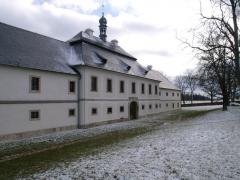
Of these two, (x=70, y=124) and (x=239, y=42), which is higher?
(x=239, y=42)

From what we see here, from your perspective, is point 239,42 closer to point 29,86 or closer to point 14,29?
point 29,86

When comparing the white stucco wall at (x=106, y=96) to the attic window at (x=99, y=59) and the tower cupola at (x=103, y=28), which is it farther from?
the tower cupola at (x=103, y=28)

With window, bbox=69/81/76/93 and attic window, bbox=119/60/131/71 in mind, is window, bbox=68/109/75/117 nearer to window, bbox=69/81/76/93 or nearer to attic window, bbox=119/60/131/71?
window, bbox=69/81/76/93

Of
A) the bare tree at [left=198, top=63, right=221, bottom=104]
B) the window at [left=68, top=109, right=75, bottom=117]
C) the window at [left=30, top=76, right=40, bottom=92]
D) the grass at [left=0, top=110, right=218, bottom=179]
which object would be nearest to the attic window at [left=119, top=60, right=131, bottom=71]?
the bare tree at [left=198, top=63, right=221, bottom=104]

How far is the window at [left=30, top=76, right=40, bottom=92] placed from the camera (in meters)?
16.5

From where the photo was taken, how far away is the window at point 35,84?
648 inches

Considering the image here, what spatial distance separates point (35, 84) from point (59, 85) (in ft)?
7.74

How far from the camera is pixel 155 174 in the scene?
7523mm

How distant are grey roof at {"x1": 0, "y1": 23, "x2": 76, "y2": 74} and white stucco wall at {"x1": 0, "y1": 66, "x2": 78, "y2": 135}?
582 millimetres

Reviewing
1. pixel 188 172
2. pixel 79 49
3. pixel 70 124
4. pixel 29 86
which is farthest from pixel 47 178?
pixel 79 49

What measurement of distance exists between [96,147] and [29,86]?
7.54 metres

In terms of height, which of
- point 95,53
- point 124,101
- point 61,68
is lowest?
point 124,101

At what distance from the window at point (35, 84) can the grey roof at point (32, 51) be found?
870mm

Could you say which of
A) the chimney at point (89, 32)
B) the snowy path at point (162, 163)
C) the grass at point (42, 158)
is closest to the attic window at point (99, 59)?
the chimney at point (89, 32)
